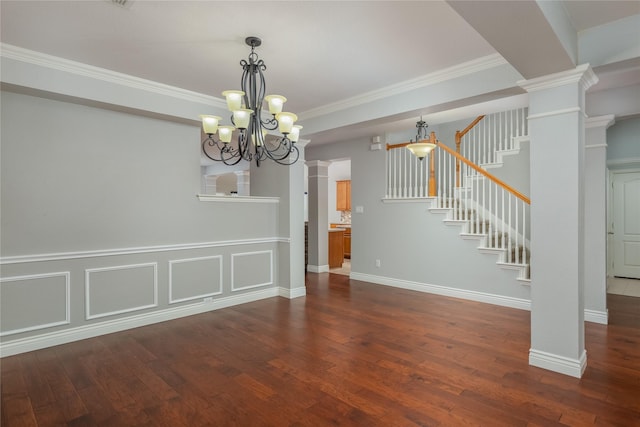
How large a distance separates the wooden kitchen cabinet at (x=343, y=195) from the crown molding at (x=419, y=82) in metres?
6.01

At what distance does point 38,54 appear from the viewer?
2.99m

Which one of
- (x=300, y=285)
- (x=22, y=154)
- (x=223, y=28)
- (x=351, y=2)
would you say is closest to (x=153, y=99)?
(x=22, y=154)

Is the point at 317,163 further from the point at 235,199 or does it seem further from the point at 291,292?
the point at 291,292

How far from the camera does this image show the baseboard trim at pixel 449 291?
15.0 feet

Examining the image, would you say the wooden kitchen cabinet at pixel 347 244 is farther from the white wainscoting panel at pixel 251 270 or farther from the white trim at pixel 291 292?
the white wainscoting panel at pixel 251 270

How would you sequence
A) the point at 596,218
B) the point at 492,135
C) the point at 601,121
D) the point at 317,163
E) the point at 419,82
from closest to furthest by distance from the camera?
the point at 419,82
the point at 601,121
the point at 596,218
the point at 492,135
the point at 317,163

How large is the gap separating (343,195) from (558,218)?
8.18 metres

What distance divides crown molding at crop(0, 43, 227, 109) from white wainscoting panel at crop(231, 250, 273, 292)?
212cm

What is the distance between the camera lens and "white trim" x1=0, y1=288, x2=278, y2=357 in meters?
3.16

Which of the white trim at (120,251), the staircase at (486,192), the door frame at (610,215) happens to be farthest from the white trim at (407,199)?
the door frame at (610,215)

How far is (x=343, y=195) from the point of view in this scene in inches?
425

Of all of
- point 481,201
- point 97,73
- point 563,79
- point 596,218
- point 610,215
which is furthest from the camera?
point 610,215

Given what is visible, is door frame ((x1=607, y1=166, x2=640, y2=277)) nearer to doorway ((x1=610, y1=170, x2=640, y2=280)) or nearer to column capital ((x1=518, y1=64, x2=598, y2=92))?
doorway ((x1=610, y1=170, x2=640, y2=280))

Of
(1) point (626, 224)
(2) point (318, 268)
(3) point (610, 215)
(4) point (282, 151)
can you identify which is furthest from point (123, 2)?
(1) point (626, 224)
